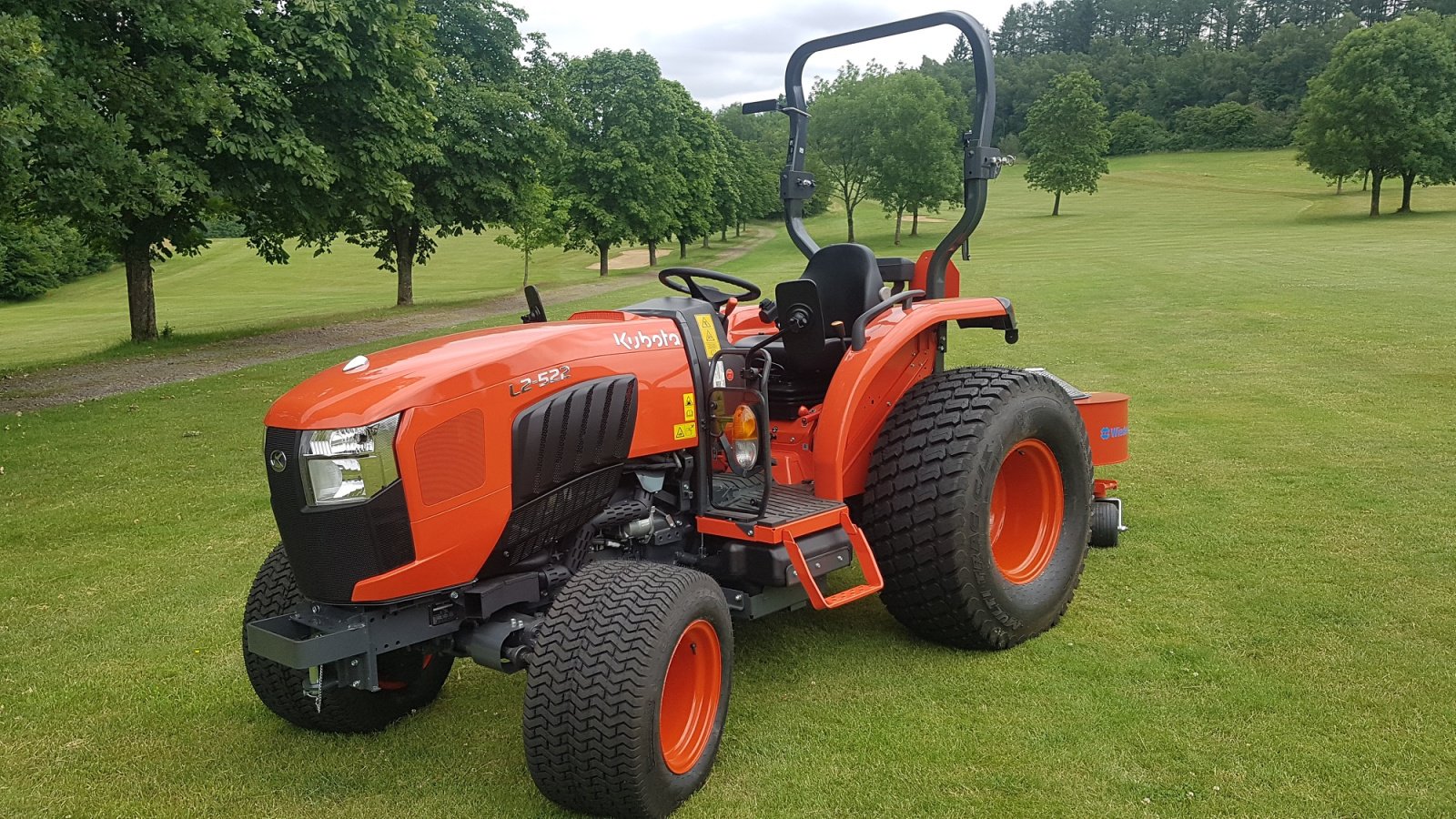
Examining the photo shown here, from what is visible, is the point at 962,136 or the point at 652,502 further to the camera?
the point at 962,136

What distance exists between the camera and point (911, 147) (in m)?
5.89

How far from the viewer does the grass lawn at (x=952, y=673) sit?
3100 mm

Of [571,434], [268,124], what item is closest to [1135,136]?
[268,124]

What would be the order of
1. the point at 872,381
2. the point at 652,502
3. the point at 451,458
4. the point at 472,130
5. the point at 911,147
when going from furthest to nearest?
1. the point at 472,130
2. the point at 911,147
3. the point at 872,381
4. the point at 652,502
5. the point at 451,458

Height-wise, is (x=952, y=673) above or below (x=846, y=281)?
below

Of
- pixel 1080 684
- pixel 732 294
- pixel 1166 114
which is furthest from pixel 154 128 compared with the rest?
pixel 1166 114

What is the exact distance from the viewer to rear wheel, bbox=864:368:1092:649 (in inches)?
150

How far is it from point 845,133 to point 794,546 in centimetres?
272

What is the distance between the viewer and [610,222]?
34969 mm

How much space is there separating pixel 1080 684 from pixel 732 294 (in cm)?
200

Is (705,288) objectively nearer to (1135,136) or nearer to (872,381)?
(872,381)

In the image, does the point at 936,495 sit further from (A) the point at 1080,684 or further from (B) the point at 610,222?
(B) the point at 610,222

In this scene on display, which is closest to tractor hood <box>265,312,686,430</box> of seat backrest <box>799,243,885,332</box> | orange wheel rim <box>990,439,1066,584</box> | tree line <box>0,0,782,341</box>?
seat backrest <box>799,243,885,332</box>

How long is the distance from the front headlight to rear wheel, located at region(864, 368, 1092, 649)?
1.84 metres
